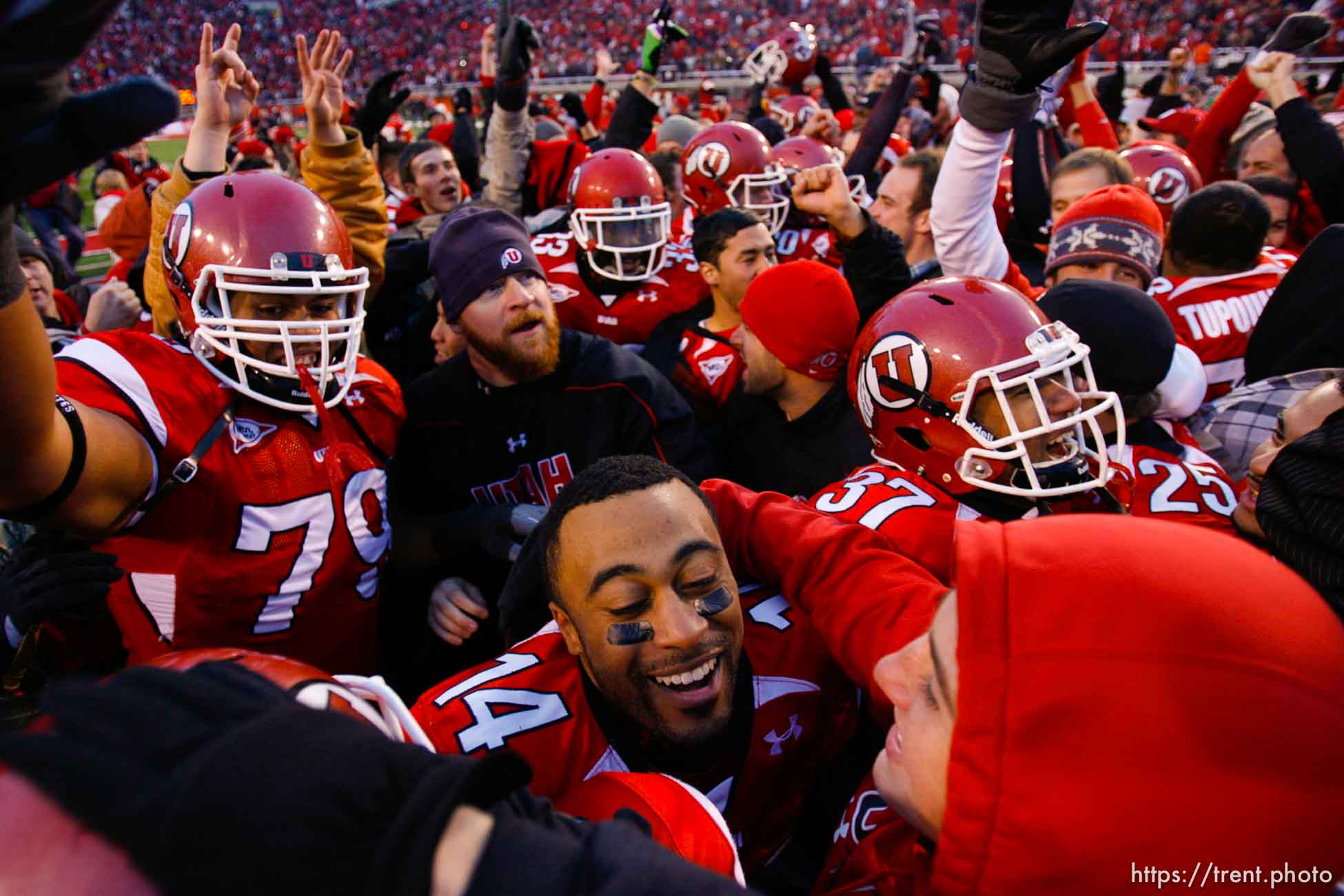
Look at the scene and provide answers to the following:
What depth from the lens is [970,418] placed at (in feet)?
6.69

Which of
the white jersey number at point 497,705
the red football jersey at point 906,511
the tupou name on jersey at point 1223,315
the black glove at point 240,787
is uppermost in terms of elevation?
the black glove at point 240,787

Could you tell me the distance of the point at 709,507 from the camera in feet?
6.10

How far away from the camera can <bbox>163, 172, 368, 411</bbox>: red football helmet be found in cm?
197

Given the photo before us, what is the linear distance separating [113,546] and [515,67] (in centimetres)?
385

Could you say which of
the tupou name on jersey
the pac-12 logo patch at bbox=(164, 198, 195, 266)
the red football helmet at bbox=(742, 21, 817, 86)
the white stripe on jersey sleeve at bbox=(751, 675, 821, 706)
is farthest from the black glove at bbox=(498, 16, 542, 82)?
the white stripe on jersey sleeve at bbox=(751, 675, 821, 706)

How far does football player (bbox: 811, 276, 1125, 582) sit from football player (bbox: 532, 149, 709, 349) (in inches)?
84.2

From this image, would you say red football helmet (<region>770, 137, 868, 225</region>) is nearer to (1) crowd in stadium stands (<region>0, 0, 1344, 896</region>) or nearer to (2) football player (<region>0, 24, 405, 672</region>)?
(1) crowd in stadium stands (<region>0, 0, 1344, 896</region>)

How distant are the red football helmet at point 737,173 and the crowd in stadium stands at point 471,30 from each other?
20.9m

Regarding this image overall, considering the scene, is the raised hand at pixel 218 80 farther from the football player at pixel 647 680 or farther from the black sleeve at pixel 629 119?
the black sleeve at pixel 629 119

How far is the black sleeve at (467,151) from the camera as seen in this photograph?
756cm

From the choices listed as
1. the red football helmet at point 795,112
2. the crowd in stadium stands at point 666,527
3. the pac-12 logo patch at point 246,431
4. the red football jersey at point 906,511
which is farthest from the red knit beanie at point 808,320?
the red football helmet at point 795,112

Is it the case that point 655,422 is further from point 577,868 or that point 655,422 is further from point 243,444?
point 577,868

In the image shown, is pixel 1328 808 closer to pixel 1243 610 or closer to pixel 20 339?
pixel 1243 610

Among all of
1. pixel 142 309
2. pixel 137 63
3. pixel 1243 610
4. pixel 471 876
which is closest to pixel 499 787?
pixel 471 876
